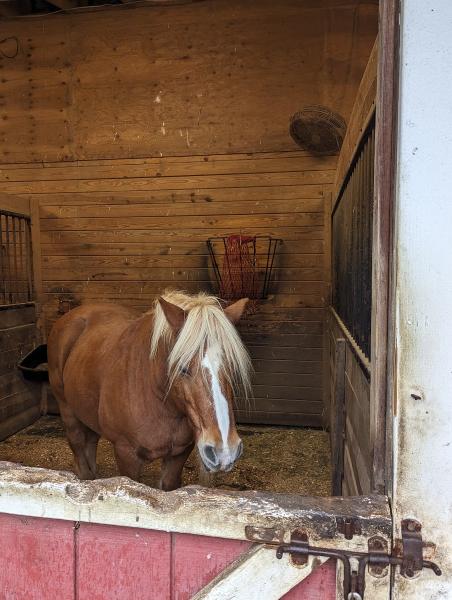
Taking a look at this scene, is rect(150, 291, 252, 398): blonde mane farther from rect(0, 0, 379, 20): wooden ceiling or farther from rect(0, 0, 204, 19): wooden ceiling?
rect(0, 0, 204, 19): wooden ceiling

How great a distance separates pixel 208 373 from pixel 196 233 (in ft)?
8.48

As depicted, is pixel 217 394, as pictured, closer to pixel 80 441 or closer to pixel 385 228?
pixel 385 228

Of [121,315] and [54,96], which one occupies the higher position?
[54,96]

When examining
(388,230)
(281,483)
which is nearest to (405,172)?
(388,230)

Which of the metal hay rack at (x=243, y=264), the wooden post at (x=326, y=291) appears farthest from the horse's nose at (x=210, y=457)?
the wooden post at (x=326, y=291)

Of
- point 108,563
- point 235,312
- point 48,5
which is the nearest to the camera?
point 108,563

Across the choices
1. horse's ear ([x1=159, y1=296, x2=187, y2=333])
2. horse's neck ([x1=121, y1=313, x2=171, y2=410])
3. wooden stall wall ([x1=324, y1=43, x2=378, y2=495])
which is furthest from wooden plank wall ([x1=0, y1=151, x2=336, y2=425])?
horse's ear ([x1=159, y1=296, x2=187, y2=333])

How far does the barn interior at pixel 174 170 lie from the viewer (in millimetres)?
3576

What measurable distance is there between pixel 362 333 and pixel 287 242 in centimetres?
226

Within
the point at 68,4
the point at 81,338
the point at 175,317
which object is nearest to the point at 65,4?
the point at 68,4

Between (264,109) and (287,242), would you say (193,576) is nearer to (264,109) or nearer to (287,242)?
(287,242)

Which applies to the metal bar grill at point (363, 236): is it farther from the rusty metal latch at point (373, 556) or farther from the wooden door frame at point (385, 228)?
the rusty metal latch at point (373, 556)

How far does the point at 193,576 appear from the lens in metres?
0.68

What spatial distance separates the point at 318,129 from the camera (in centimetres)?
322
